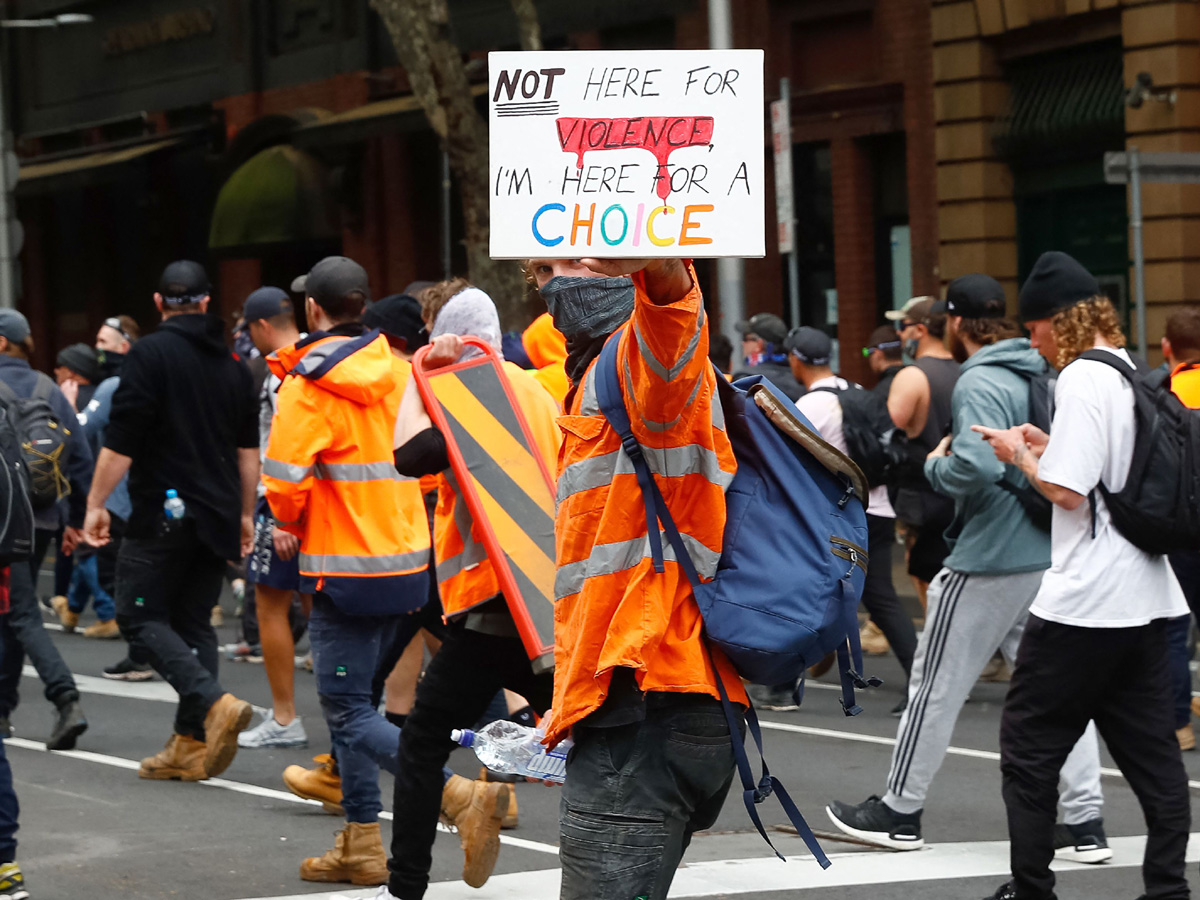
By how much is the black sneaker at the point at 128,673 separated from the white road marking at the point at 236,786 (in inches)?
73.6

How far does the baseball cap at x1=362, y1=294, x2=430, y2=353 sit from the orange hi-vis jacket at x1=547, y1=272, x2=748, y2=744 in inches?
135

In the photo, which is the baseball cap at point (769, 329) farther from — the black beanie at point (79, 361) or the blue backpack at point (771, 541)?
the blue backpack at point (771, 541)

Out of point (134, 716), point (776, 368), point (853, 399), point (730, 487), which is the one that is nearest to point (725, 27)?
point (776, 368)

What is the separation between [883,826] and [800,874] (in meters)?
0.51

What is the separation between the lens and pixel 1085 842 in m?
6.25


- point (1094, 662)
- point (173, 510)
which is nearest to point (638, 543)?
point (1094, 662)

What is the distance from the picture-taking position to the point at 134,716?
31.1 feet

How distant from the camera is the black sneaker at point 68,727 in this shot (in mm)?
8430

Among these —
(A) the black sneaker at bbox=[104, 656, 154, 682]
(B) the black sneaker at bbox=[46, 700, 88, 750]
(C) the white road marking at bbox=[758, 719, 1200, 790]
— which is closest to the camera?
(C) the white road marking at bbox=[758, 719, 1200, 790]

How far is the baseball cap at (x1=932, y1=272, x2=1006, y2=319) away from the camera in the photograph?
7.02 meters

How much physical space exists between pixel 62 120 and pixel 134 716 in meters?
23.6

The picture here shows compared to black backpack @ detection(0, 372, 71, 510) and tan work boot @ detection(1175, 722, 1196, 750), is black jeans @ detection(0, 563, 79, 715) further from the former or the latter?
tan work boot @ detection(1175, 722, 1196, 750)

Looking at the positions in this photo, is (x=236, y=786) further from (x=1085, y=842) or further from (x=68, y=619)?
(x=68, y=619)

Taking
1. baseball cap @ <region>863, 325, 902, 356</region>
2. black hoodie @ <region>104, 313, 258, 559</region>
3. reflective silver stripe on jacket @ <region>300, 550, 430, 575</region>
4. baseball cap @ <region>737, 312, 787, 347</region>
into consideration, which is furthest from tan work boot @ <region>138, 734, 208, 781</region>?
baseball cap @ <region>863, 325, 902, 356</region>
